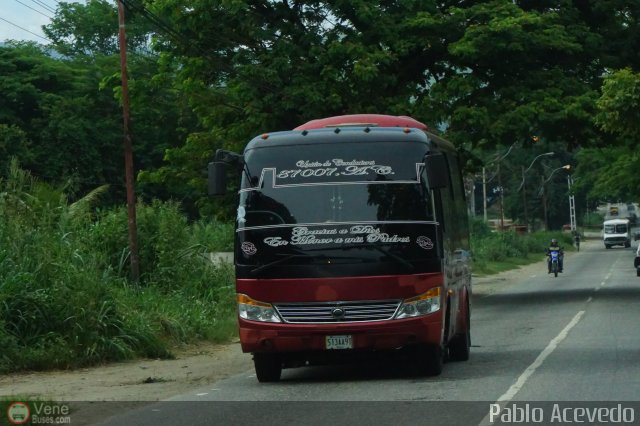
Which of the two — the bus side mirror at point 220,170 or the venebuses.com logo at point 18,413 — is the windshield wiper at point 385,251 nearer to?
the bus side mirror at point 220,170

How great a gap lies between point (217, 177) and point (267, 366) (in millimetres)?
2415

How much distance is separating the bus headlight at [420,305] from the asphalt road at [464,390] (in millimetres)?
826

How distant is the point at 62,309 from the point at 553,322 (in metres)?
10.2

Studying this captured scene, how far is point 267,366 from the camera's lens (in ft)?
45.8

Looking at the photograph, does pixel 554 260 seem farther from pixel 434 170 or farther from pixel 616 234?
pixel 616 234

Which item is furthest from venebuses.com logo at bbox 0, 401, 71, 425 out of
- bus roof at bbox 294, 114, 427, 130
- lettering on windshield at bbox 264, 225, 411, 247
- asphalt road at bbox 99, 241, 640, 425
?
bus roof at bbox 294, 114, 427, 130

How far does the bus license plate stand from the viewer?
13.0 metres

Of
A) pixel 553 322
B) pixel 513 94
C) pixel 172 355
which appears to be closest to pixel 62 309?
pixel 172 355

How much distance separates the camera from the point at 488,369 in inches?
571

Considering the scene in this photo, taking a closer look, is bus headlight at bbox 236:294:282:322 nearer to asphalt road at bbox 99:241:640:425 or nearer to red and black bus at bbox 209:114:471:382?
red and black bus at bbox 209:114:471:382

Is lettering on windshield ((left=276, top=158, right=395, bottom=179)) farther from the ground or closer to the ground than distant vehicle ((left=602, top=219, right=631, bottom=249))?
farther from the ground

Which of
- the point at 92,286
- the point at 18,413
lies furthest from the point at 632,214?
the point at 18,413

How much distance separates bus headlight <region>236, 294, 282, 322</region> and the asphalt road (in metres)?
0.84

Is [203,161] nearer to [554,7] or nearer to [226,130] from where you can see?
[226,130]
